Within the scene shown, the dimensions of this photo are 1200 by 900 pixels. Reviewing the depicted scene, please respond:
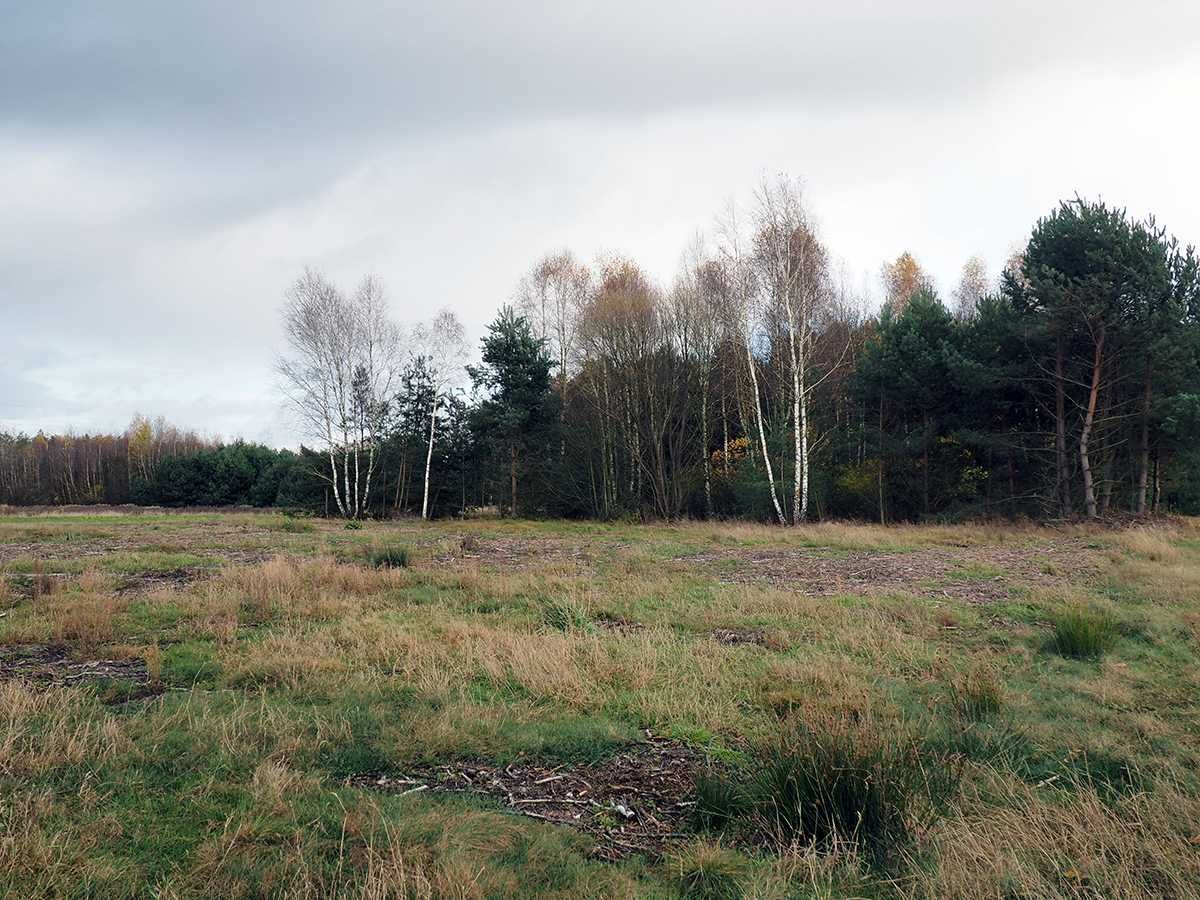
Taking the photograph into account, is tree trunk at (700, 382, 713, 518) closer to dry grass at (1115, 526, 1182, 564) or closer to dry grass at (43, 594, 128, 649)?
dry grass at (1115, 526, 1182, 564)

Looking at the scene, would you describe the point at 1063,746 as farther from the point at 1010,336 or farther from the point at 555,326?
the point at 555,326

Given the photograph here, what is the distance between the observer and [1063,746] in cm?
480

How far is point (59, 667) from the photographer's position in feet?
20.6

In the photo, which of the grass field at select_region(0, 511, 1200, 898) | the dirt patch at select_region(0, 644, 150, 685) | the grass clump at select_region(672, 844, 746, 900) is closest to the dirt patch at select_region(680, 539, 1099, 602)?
the grass field at select_region(0, 511, 1200, 898)

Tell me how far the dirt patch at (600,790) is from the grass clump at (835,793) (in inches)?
9.2

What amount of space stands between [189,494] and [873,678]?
2452 inches

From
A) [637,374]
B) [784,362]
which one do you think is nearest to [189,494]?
[637,374]

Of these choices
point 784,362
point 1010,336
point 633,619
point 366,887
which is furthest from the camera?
point 784,362

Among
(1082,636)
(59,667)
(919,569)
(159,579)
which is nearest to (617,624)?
(1082,636)

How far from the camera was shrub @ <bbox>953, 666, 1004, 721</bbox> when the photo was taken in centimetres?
546

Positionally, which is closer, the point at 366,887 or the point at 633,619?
the point at 366,887

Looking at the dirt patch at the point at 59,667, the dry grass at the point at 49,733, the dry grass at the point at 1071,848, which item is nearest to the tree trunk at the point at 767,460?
the dirt patch at the point at 59,667

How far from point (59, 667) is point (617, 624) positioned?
19.0 feet

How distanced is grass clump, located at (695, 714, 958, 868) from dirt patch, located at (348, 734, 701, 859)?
23cm
